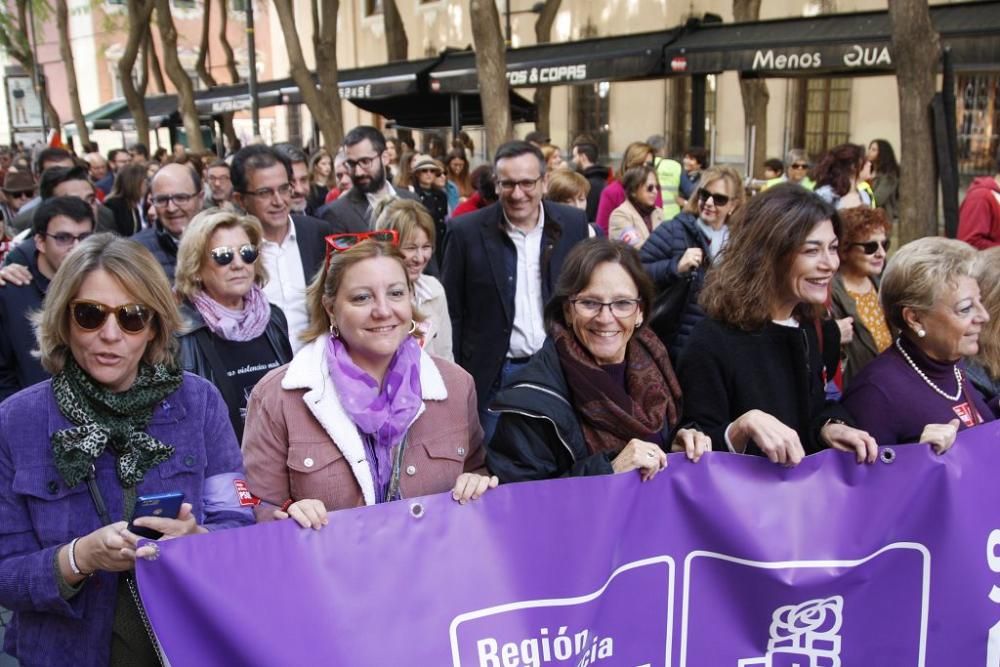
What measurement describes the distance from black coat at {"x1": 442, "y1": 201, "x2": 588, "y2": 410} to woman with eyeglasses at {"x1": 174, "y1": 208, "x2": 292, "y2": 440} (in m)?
1.42

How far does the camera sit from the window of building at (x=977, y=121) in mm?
17891

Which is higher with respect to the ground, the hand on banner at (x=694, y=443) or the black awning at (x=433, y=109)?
the black awning at (x=433, y=109)

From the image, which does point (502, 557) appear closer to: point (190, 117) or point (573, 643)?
point (573, 643)

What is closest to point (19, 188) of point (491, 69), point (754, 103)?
point (491, 69)

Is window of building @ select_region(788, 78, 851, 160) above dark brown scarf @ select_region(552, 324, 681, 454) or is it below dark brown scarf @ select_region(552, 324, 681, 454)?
above

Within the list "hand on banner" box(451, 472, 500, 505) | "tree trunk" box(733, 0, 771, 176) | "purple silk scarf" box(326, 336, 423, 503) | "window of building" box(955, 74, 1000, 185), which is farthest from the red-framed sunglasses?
"window of building" box(955, 74, 1000, 185)

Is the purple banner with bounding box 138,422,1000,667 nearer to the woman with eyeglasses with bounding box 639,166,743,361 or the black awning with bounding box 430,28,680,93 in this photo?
the woman with eyeglasses with bounding box 639,166,743,361

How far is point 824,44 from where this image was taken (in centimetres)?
1207

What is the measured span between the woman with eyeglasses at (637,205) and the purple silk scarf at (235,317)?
13.3 feet

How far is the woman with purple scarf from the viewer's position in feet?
9.11

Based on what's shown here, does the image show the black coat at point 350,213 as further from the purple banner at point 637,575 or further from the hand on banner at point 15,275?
the purple banner at point 637,575

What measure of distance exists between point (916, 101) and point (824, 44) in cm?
494

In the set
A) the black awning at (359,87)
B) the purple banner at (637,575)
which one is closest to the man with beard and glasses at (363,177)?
the purple banner at (637,575)

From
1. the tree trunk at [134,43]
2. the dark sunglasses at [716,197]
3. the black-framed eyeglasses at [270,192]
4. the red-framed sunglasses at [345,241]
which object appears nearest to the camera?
the red-framed sunglasses at [345,241]
